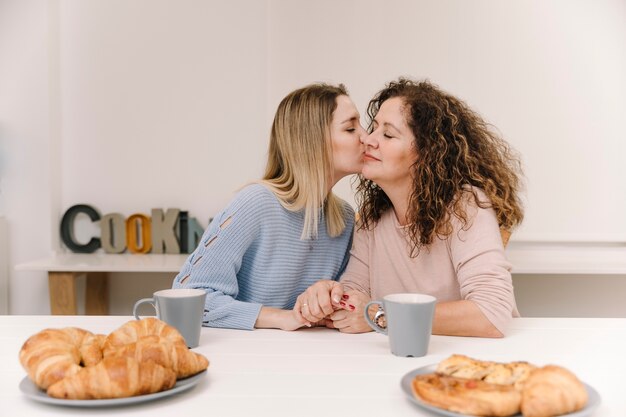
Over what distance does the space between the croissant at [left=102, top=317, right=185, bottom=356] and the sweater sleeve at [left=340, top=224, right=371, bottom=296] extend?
73cm

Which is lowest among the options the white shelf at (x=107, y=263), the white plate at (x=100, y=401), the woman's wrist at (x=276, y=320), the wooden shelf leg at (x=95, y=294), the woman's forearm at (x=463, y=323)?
the wooden shelf leg at (x=95, y=294)

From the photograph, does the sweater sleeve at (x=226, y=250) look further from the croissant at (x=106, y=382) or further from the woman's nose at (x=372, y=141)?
the croissant at (x=106, y=382)

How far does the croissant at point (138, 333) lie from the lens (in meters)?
0.96

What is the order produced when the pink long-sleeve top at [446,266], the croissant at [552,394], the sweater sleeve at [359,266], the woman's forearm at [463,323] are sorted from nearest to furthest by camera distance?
the croissant at [552,394], the woman's forearm at [463,323], the pink long-sleeve top at [446,266], the sweater sleeve at [359,266]

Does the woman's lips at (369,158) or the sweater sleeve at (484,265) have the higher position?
the woman's lips at (369,158)

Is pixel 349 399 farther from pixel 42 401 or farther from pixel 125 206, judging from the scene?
pixel 125 206

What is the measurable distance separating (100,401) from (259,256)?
832 millimetres

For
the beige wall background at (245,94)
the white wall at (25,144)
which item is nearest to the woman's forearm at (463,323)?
the beige wall background at (245,94)

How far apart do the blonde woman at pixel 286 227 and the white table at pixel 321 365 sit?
20 cm

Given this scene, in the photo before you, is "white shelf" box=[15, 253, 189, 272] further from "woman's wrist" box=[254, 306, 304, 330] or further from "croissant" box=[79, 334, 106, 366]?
"croissant" box=[79, 334, 106, 366]

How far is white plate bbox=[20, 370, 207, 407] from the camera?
824 mm

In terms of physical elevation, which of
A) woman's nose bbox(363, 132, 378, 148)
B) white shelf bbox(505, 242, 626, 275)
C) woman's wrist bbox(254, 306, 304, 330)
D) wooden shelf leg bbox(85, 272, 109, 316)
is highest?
woman's nose bbox(363, 132, 378, 148)

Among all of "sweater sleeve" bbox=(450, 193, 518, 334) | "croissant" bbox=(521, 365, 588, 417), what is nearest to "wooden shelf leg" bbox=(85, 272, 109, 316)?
"sweater sleeve" bbox=(450, 193, 518, 334)

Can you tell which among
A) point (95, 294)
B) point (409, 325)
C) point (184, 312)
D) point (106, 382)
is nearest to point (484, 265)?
point (409, 325)
